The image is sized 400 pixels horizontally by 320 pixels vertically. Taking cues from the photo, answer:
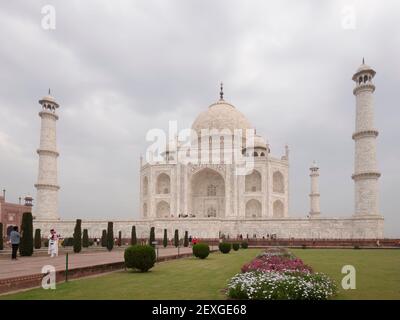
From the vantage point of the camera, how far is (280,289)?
20.6 ft

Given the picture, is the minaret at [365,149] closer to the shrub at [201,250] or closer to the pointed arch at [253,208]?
the pointed arch at [253,208]

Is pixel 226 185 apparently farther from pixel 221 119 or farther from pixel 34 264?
pixel 34 264

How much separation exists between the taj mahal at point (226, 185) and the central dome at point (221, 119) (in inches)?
4.6

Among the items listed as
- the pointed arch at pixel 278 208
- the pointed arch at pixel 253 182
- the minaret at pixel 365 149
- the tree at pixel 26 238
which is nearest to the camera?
the tree at pixel 26 238

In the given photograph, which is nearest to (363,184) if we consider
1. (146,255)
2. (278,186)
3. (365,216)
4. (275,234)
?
(365,216)

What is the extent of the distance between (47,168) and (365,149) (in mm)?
26086

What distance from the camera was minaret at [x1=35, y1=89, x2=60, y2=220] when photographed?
35188 mm

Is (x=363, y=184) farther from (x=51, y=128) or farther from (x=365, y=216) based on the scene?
(x=51, y=128)

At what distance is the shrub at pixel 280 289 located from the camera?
6.18m

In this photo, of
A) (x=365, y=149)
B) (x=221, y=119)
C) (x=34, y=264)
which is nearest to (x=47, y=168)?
(x=221, y=119)

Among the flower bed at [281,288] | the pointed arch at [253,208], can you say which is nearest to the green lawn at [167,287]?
the flower bed at [281,288]

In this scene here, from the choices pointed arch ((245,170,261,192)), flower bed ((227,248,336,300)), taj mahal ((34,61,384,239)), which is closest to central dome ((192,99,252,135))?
taj mahal ((34,61,384,239))
